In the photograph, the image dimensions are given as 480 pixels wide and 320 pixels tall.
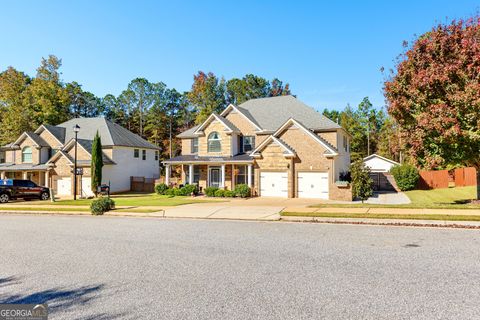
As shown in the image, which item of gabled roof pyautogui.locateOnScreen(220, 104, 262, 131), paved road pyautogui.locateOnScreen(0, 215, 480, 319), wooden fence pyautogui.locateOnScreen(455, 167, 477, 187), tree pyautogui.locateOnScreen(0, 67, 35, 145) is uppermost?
tree pyautogui.locateOnScreen(0, 67, 35, 145)

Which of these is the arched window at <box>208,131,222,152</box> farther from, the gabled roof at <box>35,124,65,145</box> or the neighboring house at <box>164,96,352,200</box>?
the gabled roof at <box>35,124,65,145</box>

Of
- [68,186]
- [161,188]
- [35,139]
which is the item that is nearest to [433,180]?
→ [161,188]

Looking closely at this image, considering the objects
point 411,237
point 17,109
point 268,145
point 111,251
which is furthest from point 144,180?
point 411,237

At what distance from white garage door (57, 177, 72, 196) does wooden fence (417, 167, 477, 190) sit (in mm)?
36559

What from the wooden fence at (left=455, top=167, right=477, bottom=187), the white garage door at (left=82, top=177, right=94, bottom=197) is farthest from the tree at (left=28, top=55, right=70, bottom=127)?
the wooden fence at (left=455, top=167, right=477, bottom=187)

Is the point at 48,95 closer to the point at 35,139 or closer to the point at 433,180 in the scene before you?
the point at 35,139

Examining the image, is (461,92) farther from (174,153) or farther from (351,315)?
(174,153)

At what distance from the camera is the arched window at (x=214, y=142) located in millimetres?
30891

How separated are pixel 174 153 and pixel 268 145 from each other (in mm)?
40650

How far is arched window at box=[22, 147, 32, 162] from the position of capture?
3809 centimetres

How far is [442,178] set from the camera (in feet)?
111

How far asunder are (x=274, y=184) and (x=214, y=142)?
7.30m

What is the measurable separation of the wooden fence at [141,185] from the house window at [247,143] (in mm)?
12213

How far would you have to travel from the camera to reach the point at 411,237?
1019 centimetres
